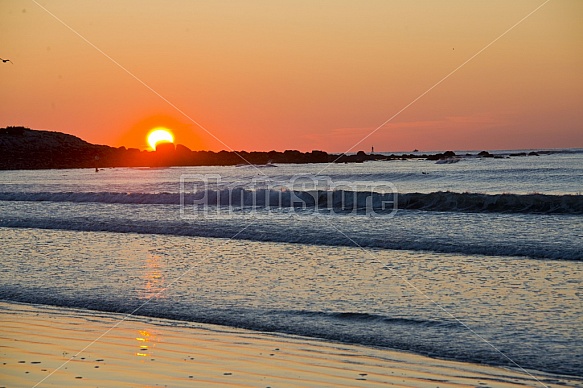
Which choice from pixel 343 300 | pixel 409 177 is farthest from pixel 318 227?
pixel 409 177

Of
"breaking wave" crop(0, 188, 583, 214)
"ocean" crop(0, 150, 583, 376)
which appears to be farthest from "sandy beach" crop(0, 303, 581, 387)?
"breaking wave" crop(0, 188, 583, 214)

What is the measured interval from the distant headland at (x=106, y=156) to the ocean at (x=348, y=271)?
71785 mm

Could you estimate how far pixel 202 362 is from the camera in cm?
762

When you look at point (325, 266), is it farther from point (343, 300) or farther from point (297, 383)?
point (297, 383)

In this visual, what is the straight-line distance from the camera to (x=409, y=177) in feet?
164

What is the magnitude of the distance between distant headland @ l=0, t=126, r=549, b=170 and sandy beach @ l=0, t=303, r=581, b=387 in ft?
287

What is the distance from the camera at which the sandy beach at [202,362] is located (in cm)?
694

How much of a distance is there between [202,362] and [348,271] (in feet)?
19.0

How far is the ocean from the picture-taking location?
29.0ft

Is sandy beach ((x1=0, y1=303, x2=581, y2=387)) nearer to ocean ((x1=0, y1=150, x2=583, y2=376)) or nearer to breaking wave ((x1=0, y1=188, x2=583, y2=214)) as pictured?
ocean ((x1=0, y1=150, x2=583, y2=376))

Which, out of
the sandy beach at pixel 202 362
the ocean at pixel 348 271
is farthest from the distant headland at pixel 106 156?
the sandy beach at pixel 202 362

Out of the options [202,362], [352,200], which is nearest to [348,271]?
[202,362]

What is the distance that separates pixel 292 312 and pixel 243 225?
11542 mm

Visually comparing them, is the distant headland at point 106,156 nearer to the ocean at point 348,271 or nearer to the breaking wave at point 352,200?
the breaking wave at point 352,200
